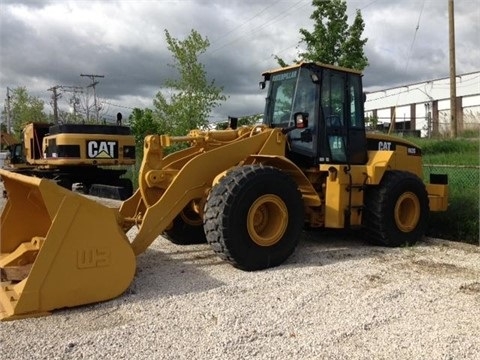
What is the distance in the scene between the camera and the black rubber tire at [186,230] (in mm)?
7254

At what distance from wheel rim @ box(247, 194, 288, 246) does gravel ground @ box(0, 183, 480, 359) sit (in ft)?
1.19

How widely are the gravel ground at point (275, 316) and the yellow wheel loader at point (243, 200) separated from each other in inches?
12.1

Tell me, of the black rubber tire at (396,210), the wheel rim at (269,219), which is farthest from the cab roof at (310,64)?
the wheel rim at (269,219)

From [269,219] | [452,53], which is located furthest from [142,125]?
[269,219]

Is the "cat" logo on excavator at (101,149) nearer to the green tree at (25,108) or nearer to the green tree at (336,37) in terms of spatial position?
the green tree at (336,37)

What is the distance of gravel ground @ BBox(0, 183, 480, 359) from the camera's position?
12.9 feet

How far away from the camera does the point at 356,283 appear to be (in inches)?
220

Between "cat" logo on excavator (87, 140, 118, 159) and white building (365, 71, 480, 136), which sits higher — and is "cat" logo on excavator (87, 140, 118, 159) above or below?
below

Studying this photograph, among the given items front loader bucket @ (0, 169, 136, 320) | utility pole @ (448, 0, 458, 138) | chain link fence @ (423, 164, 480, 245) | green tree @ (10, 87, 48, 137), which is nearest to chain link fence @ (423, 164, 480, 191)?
chain link fence @ (423, 164, 480, 245)

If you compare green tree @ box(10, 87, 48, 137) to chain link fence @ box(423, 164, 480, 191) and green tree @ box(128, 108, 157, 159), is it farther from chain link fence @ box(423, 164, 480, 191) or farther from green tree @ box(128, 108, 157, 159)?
chain link fence @ box(423, 164, 480, 191)

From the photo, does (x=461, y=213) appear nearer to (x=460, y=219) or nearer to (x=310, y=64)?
(x=460, y=219)

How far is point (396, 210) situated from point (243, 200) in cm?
266

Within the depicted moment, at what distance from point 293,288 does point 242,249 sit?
778 mm

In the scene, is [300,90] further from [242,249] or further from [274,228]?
[242,249]
